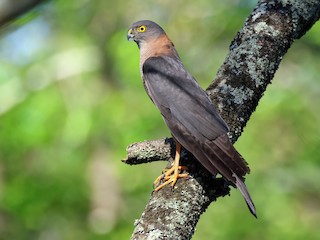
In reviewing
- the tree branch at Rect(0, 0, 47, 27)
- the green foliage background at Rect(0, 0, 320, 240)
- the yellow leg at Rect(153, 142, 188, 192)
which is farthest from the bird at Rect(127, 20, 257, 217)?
the green foliage background at Rect(0, 0, 320, 240)

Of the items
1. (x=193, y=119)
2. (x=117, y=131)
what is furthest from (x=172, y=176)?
(x=117, y=131)

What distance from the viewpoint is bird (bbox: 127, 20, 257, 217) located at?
369 cm

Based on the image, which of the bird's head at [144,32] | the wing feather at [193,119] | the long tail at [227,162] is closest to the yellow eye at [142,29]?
the bird's head at [144,32]

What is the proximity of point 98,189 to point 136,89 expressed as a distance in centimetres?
269

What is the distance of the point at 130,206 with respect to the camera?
11281mm

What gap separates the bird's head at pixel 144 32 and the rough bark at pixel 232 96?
137cm

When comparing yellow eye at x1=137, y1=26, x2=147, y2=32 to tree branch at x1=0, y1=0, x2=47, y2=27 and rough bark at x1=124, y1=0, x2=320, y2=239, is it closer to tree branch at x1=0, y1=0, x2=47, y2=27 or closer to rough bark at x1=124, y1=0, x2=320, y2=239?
rough bark at x1=124, y1=0, x2=320, y2=239

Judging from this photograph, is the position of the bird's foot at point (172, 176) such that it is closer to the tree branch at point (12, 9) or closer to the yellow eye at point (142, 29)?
the tree branch at point (12, 9)

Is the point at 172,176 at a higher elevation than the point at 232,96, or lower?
lower

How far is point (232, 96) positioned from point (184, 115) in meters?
0.58

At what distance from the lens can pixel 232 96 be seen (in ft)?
12.7

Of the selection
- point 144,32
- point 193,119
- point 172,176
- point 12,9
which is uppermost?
point 144,32

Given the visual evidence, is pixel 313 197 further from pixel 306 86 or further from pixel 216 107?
pixel 216 107

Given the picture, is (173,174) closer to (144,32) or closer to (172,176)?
(172,176)
